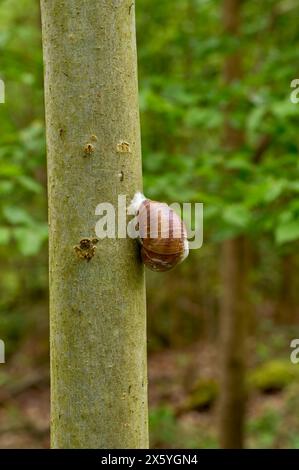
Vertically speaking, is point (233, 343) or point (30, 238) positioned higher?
point (30, 238)

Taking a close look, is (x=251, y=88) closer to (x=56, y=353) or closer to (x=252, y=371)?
(x=56, y=353)

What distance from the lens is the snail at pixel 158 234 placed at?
1165mm

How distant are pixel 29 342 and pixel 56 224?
33.9ft

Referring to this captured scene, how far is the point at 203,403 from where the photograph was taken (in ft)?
28.5

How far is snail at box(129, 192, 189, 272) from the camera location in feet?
3.82

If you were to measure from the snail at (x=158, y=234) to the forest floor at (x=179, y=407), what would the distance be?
18.0 ft

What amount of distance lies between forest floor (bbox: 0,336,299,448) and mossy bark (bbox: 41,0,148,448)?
5.53 meters

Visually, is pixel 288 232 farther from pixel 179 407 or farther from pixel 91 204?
pixel 179 407

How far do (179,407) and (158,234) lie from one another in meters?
7.99

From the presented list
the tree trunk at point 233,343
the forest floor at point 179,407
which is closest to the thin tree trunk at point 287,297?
the forest floor at point 179,407

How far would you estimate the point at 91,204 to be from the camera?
110 cm

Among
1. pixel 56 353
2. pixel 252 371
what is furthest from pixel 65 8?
pixel 252 371

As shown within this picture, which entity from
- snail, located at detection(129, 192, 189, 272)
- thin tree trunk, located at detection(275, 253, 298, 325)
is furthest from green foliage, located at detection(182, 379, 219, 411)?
snail, located at detection(129, 192, 189, 272)

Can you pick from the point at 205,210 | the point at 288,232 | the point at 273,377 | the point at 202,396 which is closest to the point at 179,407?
the point at 202,396
